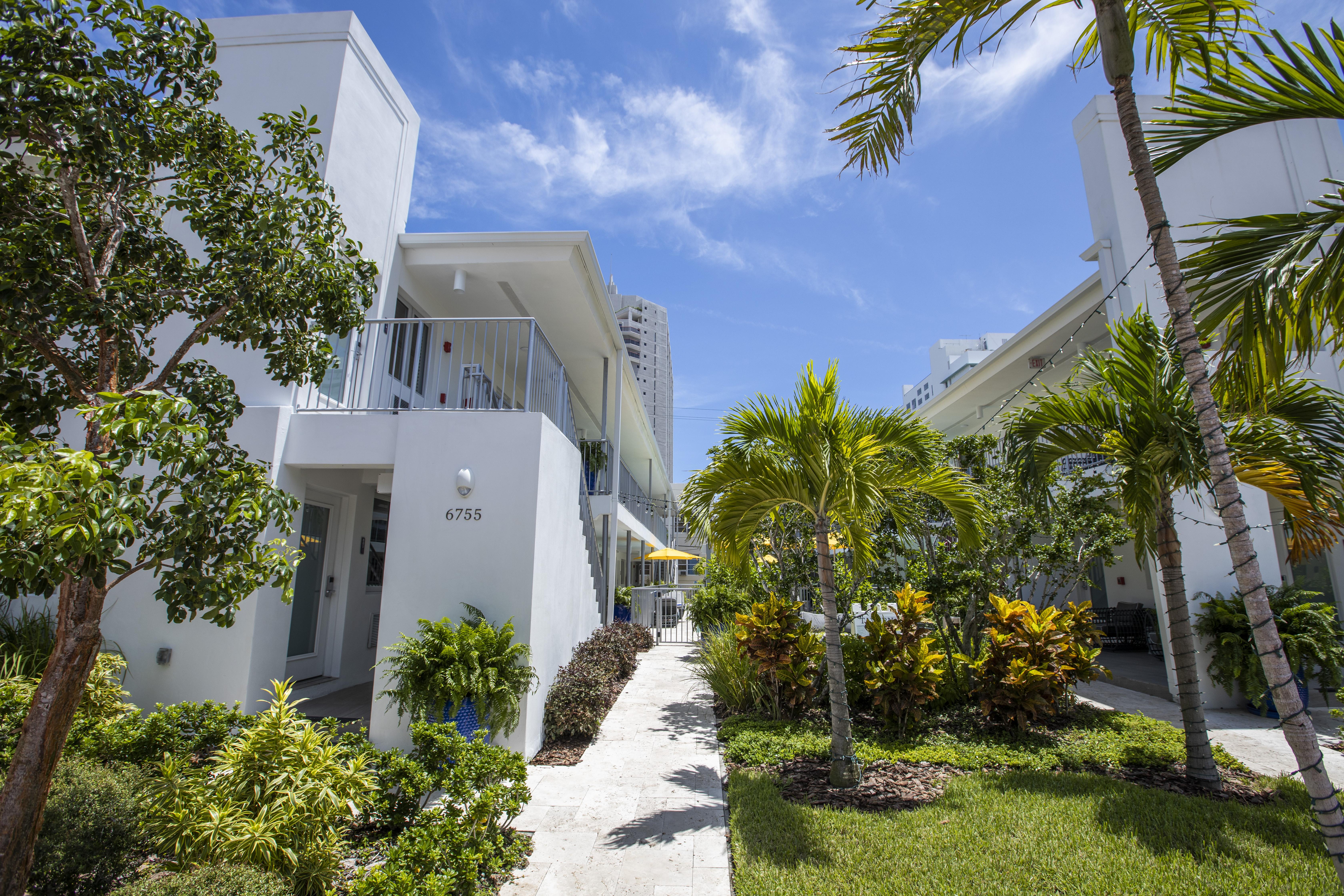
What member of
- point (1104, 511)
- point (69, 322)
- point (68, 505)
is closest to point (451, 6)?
point (69, 322)

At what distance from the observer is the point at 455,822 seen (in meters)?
3.41

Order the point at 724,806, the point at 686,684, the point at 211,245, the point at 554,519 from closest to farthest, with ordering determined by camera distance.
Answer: the point at 211,245 < the point at 724,806 < the point at 554,519 < the point at 686,684

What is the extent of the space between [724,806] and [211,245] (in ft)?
17.7

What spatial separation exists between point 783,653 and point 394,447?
15.8ft

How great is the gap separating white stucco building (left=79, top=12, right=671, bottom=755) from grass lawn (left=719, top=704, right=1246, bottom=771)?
7.70 feet

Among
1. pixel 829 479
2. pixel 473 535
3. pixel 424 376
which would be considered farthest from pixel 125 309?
pixel 424 376

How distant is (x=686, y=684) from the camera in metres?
9.72

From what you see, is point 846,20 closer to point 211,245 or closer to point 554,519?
point 211,245

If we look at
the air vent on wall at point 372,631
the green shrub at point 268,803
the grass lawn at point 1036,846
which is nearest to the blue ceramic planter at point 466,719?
the green shrub at point 268,803

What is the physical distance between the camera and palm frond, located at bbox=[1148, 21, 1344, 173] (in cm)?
295

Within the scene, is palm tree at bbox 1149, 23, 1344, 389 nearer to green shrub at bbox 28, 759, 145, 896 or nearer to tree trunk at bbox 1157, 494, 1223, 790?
tree trunk at bbox 1157, 494, 1223, 790

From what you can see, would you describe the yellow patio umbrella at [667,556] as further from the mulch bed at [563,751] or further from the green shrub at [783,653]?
the mulch bed at [563,751]

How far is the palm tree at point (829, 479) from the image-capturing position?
5242 millimetres

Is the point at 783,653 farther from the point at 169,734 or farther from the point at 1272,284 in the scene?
the point at 169,734
